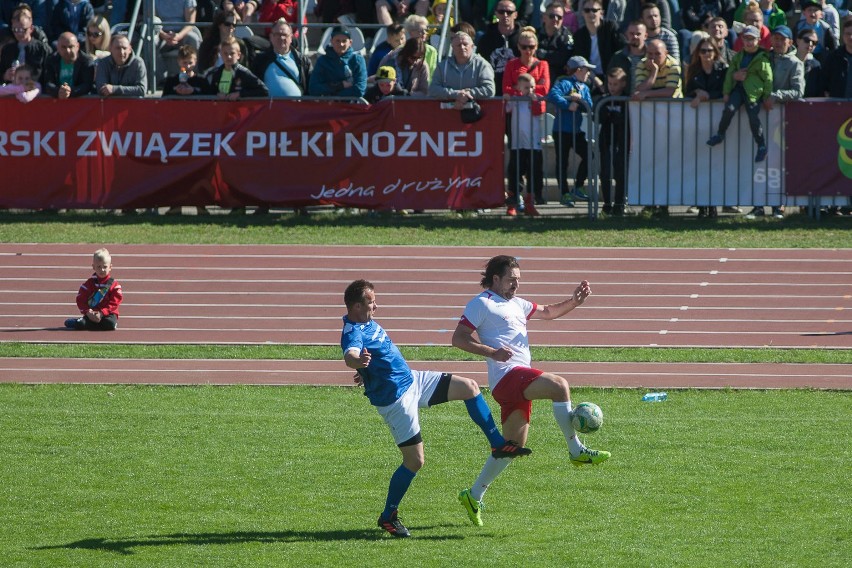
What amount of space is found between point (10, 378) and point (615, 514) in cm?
671

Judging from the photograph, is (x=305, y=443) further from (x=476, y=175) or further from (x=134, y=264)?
(x=476, y=175)

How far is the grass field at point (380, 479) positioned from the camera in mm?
7926

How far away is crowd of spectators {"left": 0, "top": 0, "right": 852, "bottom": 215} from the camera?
1791 centimetres

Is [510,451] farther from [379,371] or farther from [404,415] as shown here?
[379,371]

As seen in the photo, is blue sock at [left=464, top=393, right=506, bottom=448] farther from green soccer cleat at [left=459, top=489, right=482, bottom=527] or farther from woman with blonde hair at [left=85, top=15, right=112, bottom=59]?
woman with blonde hair at [left=85, top=15, right=112, bottom=59]

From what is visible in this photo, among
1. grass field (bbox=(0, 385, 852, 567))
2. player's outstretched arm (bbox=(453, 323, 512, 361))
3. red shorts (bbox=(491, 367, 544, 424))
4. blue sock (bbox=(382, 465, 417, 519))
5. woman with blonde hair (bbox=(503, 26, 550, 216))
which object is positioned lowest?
grass field (bbox=(0, 385, 852, 567))

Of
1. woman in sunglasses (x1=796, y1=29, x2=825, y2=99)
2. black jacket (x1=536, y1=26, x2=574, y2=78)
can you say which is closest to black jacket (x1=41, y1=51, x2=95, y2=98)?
black jacket (x1=536, y1=26, x2=574, y2=78)

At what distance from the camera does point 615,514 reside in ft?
28.2

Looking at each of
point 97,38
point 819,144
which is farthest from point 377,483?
point 97,38

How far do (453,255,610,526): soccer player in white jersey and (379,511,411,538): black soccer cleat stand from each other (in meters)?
0.46

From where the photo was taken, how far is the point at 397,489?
26.9 feet

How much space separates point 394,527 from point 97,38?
45.1 ft

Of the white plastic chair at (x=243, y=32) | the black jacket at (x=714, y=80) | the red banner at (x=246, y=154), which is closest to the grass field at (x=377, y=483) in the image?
the red banner at (x=246, y=154)

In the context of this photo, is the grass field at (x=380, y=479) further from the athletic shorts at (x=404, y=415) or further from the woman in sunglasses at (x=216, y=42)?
the woman in sunglasses at (x=216, y=42)
